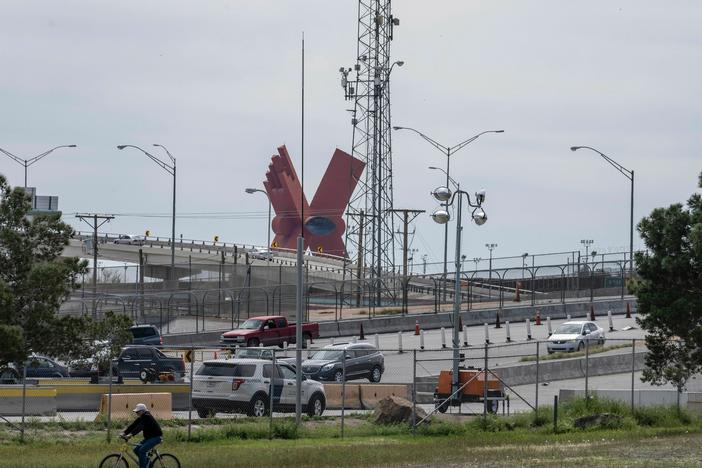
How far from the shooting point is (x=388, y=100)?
262 ft

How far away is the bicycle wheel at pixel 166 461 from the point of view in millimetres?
19953

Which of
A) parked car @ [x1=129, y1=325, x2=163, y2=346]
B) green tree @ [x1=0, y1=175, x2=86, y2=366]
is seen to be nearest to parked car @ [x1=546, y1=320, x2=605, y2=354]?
parked car @ [x1=129, y1=325, x2=163, y2=346]

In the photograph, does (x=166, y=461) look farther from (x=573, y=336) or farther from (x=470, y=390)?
(x=573, y=336)

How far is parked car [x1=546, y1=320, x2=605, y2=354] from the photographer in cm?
4538

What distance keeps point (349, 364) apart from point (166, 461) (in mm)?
19441

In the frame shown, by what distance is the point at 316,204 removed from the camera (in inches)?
6019

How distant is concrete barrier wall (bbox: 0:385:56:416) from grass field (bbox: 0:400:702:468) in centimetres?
287

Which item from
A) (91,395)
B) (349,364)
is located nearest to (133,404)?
(91,395)

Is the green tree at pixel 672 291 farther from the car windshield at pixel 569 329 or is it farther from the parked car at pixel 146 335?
the parked car at pixel 146 335

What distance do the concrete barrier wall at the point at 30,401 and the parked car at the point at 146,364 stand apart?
673 centimetres

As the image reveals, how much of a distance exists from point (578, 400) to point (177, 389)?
402 inches

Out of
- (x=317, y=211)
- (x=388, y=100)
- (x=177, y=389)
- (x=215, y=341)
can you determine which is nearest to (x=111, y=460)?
(x=177, y=389)


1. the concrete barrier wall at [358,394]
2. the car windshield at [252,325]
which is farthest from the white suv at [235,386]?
the car windshield at [252,325]

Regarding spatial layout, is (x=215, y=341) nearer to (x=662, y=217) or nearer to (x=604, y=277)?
(x=604, y=277)
